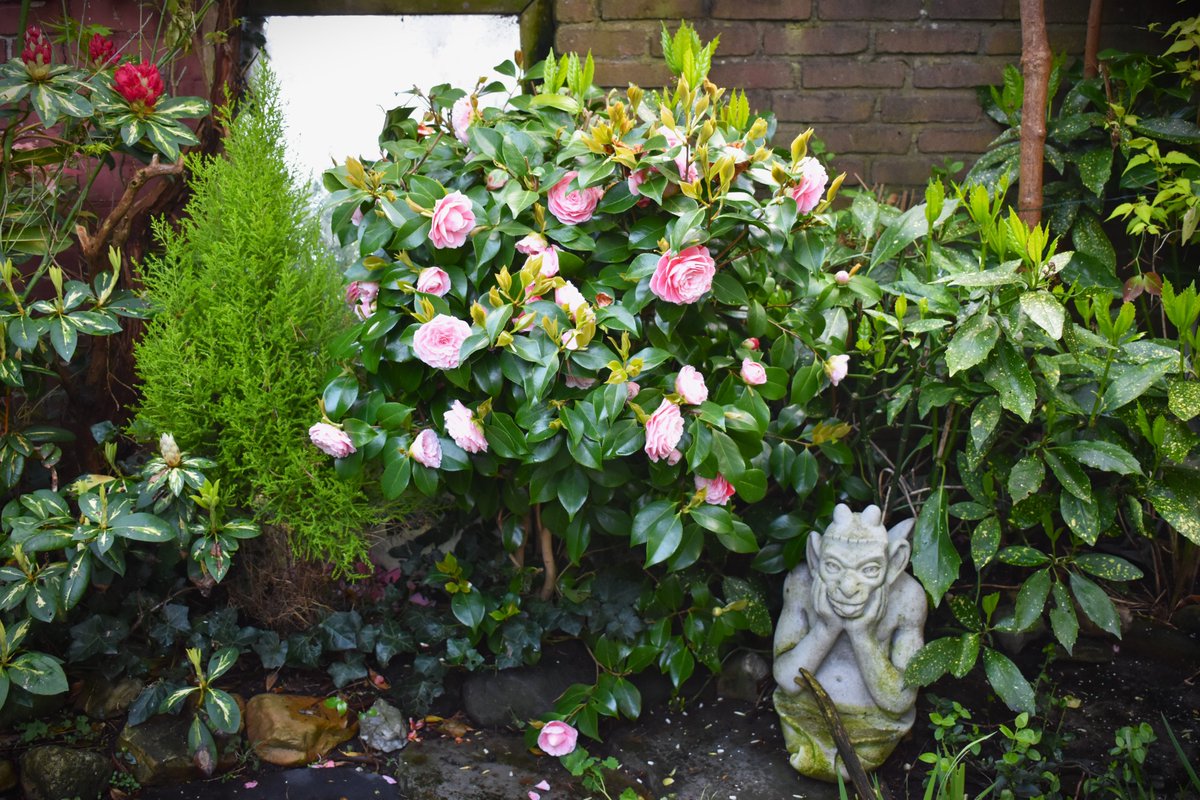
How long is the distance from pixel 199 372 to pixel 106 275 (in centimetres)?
44

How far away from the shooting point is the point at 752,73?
3.23m

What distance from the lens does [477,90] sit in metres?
2.63

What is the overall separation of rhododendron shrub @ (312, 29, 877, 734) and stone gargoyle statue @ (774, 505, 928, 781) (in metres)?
0.20

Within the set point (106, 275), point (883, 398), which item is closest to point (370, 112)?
point (106, 275)

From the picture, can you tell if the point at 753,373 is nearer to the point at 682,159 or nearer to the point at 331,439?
the point at 682,159

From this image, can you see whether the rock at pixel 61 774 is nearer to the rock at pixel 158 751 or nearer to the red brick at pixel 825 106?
the rock at pixel 158 751

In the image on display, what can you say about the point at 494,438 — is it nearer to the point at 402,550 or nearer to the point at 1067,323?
the point at 402,550

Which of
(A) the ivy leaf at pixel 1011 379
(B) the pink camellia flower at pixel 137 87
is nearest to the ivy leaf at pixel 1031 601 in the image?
(A) the ivy leaf at pixel 1011 379

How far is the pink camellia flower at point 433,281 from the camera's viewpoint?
7.34 feet

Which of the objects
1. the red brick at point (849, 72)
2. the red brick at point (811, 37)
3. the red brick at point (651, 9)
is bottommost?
the red brick at point (849, 72)

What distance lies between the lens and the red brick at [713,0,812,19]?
126 inches

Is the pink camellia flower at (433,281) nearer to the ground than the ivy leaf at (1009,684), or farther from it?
farther from it

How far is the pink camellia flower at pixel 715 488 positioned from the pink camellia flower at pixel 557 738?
0.66 metres

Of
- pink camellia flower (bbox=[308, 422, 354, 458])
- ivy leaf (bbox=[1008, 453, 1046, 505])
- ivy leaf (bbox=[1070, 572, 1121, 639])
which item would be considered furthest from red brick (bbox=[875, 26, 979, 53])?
pink camellia flower (bbox=[308, 422, 354, 458])
